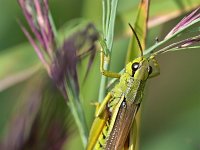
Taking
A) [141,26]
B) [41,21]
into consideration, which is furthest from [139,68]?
[41,21]

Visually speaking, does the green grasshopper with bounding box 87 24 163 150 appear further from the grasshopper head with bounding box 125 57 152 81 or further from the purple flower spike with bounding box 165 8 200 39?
the purple flower spike with bounding box 165 8 200 39

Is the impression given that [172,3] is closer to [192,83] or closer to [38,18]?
[38,18]

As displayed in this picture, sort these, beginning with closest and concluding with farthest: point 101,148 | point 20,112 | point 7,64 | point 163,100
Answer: point 20,112, point 101,148, point 7,64, point 163,100

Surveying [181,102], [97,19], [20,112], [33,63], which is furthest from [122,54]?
[20,112]

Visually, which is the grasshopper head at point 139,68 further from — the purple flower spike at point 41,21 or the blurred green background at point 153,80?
the purple flower spike at point 41,21

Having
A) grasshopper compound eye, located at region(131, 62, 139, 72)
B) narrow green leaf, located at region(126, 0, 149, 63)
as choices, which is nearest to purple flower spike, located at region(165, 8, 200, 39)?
narrow green leaf, located at region(126, 0, 149, 63)

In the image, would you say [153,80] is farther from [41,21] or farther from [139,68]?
[41,21]

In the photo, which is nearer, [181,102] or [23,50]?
[23,50]
